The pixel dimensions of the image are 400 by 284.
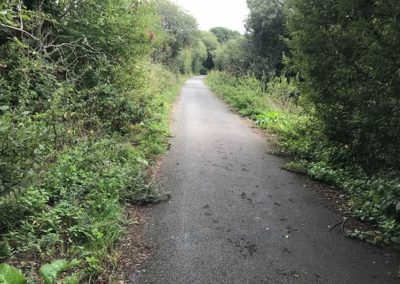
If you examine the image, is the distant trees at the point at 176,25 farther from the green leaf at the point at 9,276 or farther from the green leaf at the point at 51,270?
the green leaf at the point at 9,276

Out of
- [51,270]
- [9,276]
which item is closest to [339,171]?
[51,270]

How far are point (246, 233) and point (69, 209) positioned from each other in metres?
2.25

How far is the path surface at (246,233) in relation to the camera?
150 inches

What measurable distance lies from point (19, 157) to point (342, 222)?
4.29 meters

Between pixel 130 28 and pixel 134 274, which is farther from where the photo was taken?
pixel 130 28

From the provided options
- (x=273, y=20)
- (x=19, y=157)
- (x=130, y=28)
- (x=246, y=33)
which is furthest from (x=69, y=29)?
A: (x=246, y=33)

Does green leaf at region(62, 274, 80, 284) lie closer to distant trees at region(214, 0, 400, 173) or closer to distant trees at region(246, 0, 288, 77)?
distant trees at region(214, 0, 400, 173)

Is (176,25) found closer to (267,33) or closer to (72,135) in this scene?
(267,33)

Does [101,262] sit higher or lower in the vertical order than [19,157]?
lower

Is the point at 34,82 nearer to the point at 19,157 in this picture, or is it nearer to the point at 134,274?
the point at 19,157

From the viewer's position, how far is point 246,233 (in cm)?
463

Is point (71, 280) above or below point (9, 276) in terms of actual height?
below

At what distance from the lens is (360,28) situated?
6.05 metres

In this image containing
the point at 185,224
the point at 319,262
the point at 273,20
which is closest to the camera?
the point at 319,262
